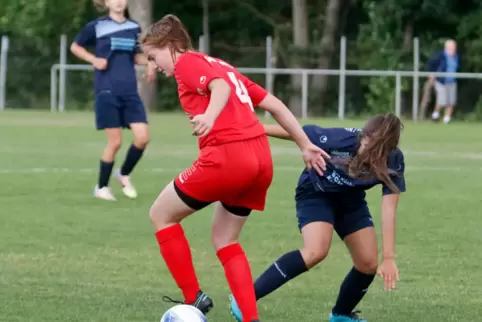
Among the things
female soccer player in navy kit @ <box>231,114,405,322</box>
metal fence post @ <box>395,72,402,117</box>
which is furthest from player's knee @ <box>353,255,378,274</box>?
metal fence post @ <box>395,72,402,117</box>

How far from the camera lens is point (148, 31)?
240 inches

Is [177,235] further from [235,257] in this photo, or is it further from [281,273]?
[281,273]

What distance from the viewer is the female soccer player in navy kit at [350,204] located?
6289mm

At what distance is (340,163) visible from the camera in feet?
21.0

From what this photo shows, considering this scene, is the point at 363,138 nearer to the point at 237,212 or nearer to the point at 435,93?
the point at 237,212

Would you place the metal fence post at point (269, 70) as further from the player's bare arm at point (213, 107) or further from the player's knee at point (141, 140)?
the player's bare arm at point (213, 107)

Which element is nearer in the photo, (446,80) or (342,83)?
(446,80)

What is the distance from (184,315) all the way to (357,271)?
3.56 ft

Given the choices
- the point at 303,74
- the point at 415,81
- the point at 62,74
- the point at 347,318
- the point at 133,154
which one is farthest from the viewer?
the point at 62,74

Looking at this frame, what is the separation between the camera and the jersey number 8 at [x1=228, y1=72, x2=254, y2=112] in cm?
606

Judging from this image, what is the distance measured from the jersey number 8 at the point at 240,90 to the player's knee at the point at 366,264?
3.40 ft

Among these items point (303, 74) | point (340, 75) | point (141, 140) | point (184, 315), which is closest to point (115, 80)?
point (141, 140)

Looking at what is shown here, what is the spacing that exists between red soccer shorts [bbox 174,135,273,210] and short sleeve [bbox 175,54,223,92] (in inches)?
12.4

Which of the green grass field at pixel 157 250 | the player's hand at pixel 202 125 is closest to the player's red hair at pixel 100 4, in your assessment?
the green grass field at pixel 157 250
